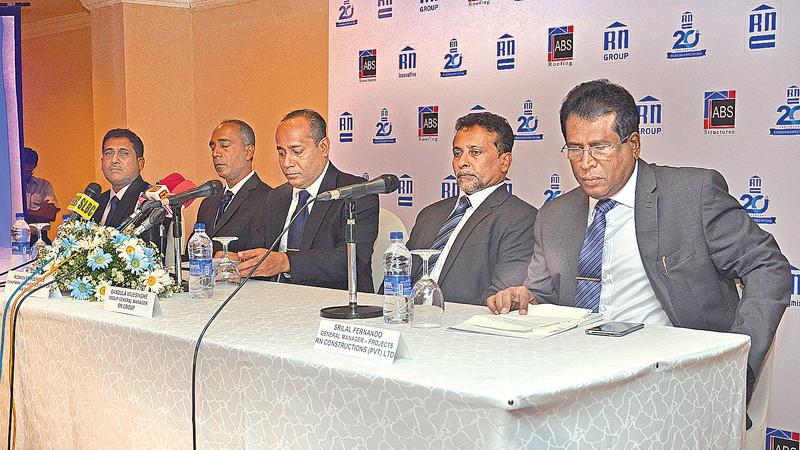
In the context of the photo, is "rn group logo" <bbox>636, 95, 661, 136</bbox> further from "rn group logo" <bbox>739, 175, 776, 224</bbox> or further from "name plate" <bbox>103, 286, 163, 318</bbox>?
"name plate" <bbox>103, 286, 163, 318</bbox>

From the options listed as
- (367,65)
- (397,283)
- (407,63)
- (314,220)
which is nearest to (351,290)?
(397,283)

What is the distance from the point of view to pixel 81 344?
2.55 metres

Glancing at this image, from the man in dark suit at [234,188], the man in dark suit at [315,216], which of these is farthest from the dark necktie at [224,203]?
the man in dark suit at [315,216]

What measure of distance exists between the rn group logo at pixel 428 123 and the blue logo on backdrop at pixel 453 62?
194mm

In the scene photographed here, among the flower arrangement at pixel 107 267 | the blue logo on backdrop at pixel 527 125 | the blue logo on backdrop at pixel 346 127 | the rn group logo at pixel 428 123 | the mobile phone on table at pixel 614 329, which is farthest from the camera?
the blue logo on backdrop at pixel 346 127

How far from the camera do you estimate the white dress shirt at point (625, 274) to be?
2621 mm

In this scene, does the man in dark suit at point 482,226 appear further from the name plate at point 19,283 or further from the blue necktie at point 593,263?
the name plate at point 19,283

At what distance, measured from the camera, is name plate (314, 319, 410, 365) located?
183 centimetres

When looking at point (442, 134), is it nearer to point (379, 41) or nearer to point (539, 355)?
point (379, 41)

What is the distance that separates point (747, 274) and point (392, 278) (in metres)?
0.97

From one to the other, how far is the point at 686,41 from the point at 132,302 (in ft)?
7.58

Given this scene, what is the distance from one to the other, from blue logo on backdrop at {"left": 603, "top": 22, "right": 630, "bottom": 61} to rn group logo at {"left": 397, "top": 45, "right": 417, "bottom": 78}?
1.15m

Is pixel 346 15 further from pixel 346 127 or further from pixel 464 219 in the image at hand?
pixel 464 219

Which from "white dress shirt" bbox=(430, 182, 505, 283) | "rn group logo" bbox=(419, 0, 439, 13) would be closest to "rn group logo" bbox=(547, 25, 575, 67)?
"rn group logo" bbox=(419, 0, 439, 13)
